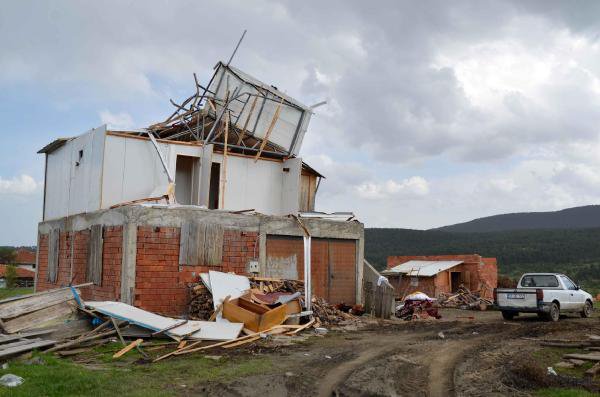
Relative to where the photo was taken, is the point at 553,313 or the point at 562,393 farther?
the point at 553,313

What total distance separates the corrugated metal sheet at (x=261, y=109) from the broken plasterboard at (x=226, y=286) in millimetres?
7272

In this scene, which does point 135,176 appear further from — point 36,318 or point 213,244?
point 36,318

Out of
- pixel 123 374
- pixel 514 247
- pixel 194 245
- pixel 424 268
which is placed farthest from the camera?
pixel 514 247

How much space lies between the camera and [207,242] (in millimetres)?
15930

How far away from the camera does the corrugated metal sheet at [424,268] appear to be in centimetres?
3171

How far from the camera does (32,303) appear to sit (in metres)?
12.2

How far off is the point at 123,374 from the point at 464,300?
77.3ft

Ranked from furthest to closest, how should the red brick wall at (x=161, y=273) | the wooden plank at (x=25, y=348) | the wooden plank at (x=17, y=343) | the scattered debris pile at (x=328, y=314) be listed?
the scattered debris pile at (x=328, y=314) < the red brick wall at (x=161, y=273) < the wooden plank at (x=17, y=343) < the wooden plank at (x=25, y=348)

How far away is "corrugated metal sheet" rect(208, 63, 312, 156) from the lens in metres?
21.0

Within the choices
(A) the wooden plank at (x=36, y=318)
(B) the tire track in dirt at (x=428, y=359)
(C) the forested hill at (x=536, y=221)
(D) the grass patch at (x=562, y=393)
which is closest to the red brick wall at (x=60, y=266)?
(A) the wooden plank at (x=36, y=318)

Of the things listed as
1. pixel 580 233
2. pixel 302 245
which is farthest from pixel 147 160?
pixel 580 233

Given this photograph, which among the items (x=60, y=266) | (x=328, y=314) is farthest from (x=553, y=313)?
(x=60, y=266)

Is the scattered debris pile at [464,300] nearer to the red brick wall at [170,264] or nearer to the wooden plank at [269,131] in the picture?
the red brick wall at [170,264]

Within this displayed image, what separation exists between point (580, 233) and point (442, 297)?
42798 mm
